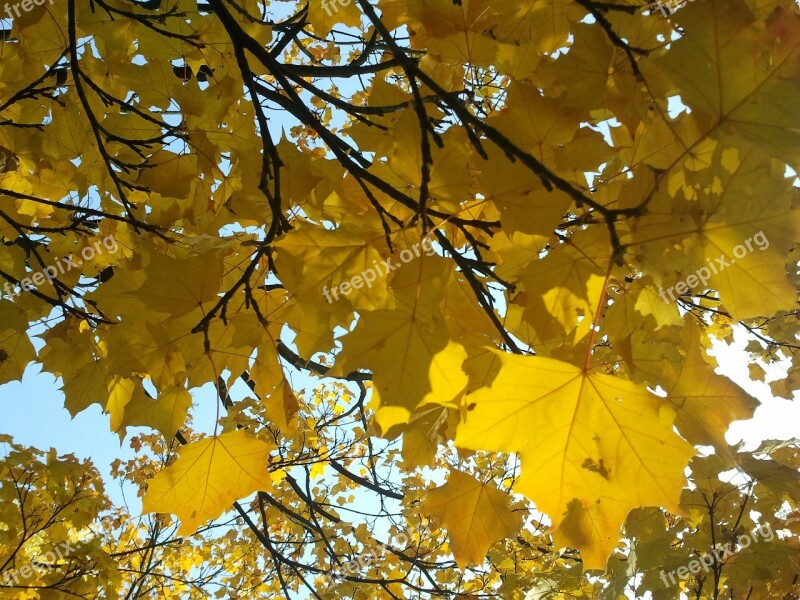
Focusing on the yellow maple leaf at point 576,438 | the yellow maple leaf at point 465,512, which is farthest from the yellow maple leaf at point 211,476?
the yellow maple leaf at point 576,438

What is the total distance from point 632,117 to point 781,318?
3.46 meters

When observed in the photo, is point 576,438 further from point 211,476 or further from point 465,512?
point 211,476

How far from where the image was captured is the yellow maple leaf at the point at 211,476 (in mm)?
1442

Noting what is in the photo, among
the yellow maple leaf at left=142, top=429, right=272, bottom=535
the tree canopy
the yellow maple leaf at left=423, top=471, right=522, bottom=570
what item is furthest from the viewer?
the yellow maple leaf at left=423, top=471, right=522, bottom=570

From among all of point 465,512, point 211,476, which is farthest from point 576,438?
point 211,476

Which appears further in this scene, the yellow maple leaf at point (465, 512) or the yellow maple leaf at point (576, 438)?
the yellow maple leaf at point (465, 512)

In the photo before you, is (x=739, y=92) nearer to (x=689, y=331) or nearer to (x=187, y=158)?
(x=689, y=331)

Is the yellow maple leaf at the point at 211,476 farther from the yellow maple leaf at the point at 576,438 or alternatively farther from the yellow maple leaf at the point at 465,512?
the yellow maple leaf at the point at 576,438

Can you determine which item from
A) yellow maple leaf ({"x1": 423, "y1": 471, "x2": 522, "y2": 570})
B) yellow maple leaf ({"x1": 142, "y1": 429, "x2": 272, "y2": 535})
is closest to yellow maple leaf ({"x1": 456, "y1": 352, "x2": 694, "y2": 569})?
yellow maple leaf ({"x1": 423, "y1": 471, "x2": 522, "y2": 570})

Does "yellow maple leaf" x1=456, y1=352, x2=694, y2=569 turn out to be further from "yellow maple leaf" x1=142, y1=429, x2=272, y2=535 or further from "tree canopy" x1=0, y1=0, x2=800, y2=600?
"yellow maple leaf" x1=142, y1=429, x2=272, y2=535

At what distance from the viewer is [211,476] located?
4.82 feet

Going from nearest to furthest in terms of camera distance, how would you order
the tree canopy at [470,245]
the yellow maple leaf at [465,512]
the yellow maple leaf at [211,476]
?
the tree canopy at [470,245], the yellow maple leaf at [211,476], the yellow maple leaf at [465,512]

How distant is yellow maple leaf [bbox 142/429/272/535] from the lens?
1.44 m

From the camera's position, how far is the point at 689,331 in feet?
4.54
